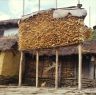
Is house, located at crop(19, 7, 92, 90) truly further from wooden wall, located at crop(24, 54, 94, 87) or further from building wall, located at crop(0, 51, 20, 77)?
building wall, located at crop(0, 51, 20, 77)

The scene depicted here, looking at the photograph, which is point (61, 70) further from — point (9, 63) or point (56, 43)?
point (56, 43)

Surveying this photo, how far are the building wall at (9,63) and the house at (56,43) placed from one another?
1.30 meters

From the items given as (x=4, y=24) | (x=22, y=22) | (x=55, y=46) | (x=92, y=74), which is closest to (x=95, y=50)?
(x=92, y=74)

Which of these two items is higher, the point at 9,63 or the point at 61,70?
the point at 9,63

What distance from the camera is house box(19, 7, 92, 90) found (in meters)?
20.1

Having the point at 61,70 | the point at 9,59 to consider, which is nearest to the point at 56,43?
the point at 61,70

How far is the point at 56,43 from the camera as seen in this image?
2117 cm

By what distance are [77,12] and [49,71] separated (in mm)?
6998

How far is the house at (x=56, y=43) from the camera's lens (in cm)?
2014

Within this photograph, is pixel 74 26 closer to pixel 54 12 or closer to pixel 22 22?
pixel 54 12

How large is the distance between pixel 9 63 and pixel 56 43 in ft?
17.5

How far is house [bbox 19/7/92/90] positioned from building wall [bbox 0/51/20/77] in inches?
51.4

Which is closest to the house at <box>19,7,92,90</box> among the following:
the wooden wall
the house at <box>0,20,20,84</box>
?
the wooden wall

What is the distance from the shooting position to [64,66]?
25.2 metres
